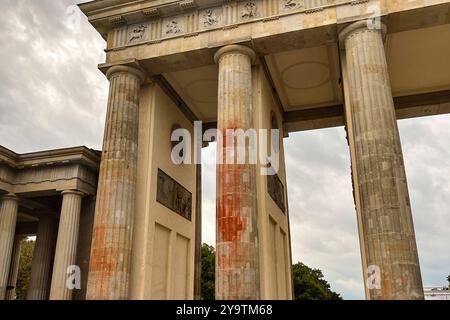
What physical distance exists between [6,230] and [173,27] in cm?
1301

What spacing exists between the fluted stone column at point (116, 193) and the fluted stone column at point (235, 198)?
3479 millimetres

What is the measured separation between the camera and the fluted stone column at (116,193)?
529 inches

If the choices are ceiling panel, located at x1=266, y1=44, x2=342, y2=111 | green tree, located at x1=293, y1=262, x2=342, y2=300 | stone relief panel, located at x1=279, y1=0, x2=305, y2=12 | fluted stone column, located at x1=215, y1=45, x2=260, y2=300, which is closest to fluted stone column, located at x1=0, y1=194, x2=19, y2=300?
fluted stone column, located at x1=215, y1=45, x2=260, y2=300

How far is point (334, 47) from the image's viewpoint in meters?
16.8

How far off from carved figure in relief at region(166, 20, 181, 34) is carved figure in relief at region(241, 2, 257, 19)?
8.41 ft

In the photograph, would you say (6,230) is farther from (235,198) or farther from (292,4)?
(292,4)

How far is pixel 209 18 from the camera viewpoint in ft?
50.8

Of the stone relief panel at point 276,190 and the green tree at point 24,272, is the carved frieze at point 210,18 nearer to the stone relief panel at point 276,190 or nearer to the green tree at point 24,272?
the stone relief panel at point 276,190

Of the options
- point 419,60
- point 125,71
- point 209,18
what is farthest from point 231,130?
point 419,60

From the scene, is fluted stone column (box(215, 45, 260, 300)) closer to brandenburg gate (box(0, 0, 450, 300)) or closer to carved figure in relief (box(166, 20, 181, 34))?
brandenburg gate (box(0, 0, 450, 300))

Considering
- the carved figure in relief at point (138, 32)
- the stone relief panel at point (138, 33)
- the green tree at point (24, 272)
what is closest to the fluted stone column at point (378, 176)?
the stone relief panel at point (138, 33)

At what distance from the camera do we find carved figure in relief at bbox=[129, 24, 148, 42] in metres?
16.3

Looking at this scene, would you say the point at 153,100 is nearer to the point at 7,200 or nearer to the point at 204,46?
the point at 204,46

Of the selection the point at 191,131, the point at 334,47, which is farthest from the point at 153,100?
the point at 334,47
